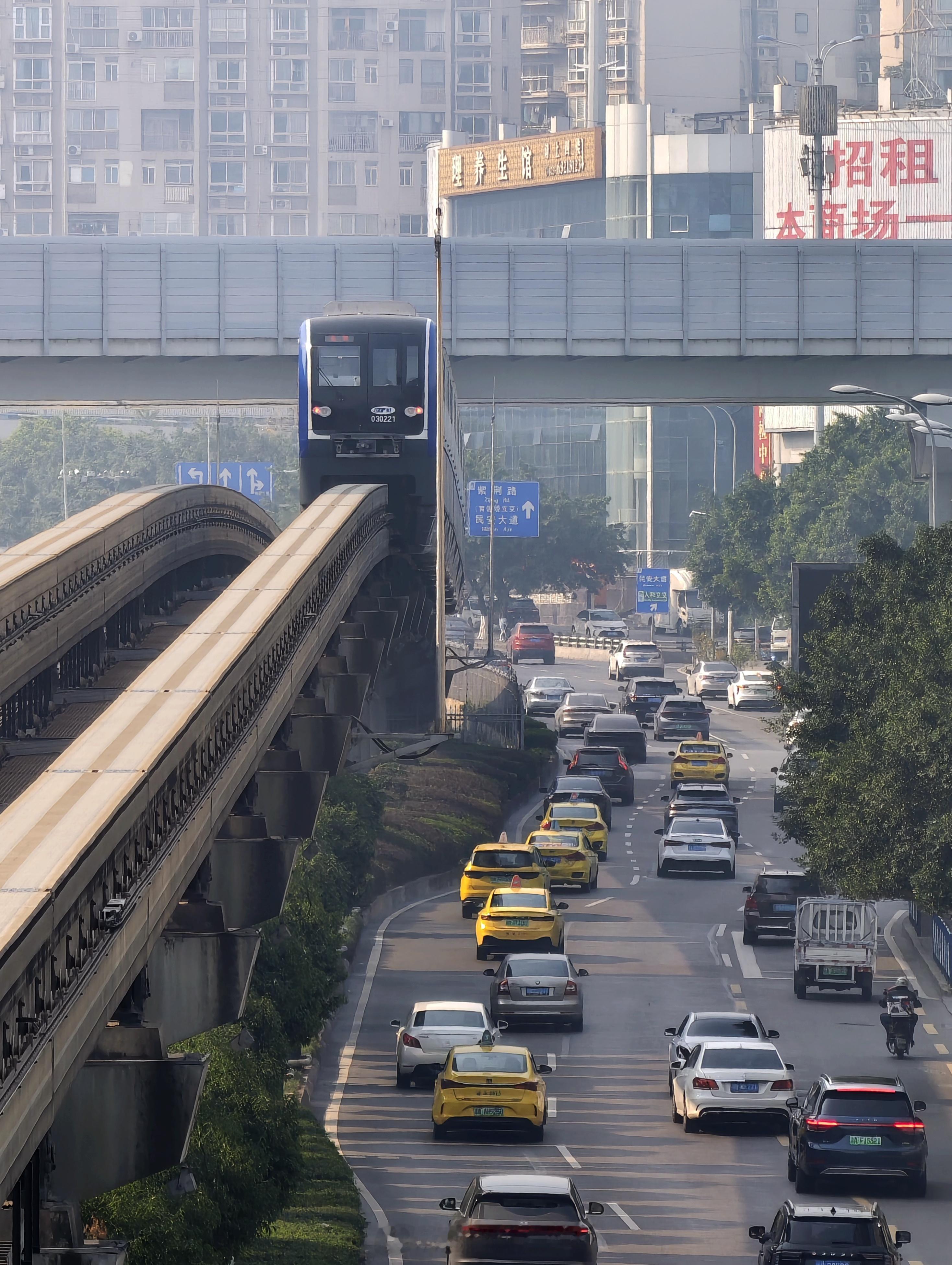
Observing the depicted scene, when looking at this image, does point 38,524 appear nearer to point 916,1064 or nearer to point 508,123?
point 508,123

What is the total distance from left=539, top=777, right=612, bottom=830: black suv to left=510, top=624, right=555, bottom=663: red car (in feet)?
176

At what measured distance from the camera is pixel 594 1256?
2153 centimetres

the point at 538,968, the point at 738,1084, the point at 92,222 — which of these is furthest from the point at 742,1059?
the point at 92,222

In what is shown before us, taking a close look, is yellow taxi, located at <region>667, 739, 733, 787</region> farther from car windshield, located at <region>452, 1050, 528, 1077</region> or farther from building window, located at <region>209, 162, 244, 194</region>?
building window, located at <region>209, 162, 244, 194</region>

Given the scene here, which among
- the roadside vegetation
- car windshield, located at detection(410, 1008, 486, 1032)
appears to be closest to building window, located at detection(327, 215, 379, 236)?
the roadside vegetation

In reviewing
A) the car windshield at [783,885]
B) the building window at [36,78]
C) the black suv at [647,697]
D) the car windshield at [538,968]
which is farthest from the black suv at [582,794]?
the building window at [36,78]

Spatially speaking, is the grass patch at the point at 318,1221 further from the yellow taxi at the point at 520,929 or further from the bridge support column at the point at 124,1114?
the yellow taxi at the point at 520,929

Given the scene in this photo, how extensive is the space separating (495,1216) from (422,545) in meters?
20.7

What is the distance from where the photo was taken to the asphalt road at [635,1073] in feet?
83.8

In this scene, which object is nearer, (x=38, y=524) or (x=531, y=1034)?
(x=531, y=1034)

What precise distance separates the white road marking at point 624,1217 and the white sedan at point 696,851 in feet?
88.4

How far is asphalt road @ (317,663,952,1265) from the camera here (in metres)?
25.5

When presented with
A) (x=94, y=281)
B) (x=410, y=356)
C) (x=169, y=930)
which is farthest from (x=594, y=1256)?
(x=94, y=281)

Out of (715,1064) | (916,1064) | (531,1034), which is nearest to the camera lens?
(715,1064)
